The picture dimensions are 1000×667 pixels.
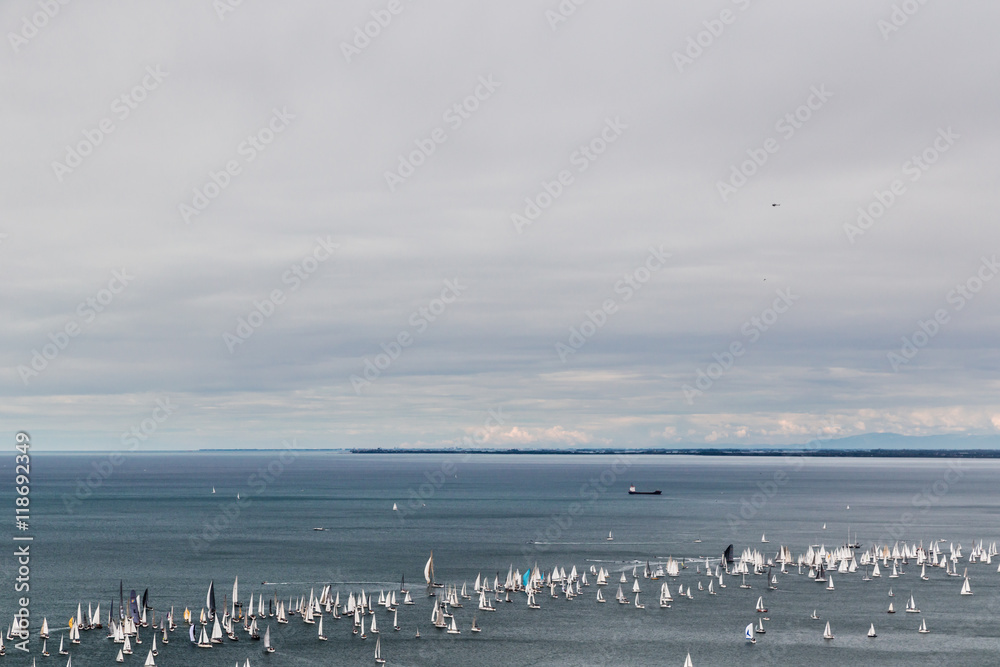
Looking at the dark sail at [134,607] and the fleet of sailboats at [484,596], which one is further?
the dark sail at [134,607]

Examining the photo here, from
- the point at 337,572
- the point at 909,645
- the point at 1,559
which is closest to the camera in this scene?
the point at 909,645

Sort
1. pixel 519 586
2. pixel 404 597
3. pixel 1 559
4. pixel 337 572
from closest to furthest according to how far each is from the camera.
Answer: pixel 404 597, pixel 519 586, pixel 337 572, pixel 1 559

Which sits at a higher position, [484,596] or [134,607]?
[484,596]

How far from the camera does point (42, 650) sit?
94438 mm

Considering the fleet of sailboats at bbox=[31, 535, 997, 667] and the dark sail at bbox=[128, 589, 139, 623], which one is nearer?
the fleet of sailboats at bbox=[31, 535, 997, 667]

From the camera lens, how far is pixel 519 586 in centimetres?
13175

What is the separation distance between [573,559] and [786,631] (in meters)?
55.4

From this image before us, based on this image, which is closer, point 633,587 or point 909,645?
point 909,645

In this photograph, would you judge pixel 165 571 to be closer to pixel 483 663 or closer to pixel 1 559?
pixel 1 559

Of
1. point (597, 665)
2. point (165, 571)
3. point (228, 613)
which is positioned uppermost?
point (165, 571)

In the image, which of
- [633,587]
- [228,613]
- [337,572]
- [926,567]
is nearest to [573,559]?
[633,587]

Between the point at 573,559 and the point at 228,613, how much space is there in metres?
65.1

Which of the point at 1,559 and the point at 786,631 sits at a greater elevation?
the point at 1,559

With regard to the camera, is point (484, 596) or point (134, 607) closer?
point (134, 607)
